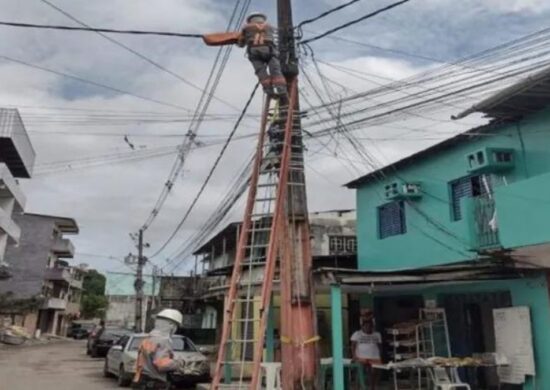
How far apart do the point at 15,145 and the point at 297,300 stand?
28.6 meters

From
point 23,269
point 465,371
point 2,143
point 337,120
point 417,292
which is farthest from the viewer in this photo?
point 23,269

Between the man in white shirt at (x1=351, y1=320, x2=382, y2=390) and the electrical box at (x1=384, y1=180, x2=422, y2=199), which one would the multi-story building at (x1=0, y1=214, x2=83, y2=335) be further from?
the man in white shirt at (x1=351, y1=320, x2=382, y2=390)

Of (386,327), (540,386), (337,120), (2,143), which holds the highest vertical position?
(2,143)

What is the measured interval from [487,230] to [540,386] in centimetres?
298

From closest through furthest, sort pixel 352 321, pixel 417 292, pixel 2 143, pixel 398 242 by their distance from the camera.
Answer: pixel 417 292 → pixel 398 242 → pixel 352 321 → pixel 2 143

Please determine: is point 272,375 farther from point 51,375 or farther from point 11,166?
point 11,166

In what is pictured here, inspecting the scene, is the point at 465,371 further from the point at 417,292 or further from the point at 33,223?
the point at 33,223

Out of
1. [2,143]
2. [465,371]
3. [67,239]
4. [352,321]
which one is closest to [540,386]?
[465,371]

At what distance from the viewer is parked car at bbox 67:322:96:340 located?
57781 mm

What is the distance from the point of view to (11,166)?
34.8 metres

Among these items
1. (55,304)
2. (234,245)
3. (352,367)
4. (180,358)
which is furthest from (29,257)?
(352,367)

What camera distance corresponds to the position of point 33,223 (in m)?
53.0

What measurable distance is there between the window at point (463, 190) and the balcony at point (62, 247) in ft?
162

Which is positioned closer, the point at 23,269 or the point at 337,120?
the point at 337,120
